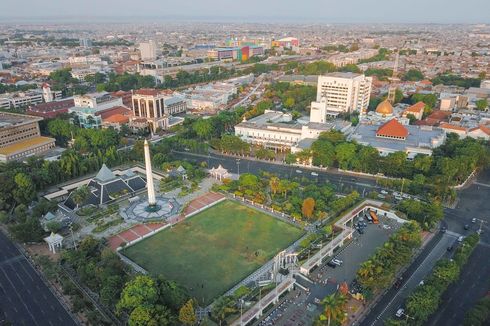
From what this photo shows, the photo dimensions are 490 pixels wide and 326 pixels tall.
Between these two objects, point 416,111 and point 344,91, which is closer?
point 416,111

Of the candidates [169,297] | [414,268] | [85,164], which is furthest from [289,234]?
[85,164]

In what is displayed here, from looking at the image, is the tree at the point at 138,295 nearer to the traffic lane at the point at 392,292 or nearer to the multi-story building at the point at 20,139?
the traffic lane at the point at 392,292

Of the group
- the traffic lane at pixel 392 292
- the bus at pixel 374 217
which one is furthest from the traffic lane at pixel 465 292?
the bus at pixel 374 217

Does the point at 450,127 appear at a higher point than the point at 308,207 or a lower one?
higher

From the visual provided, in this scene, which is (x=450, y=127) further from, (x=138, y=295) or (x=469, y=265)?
(x=138, y=295)

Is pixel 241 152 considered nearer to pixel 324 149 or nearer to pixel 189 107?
pixel 324 149

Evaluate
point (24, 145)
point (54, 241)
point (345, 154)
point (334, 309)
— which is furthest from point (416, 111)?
point (24, 145)

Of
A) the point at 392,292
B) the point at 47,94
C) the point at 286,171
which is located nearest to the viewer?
the point at 392,292
